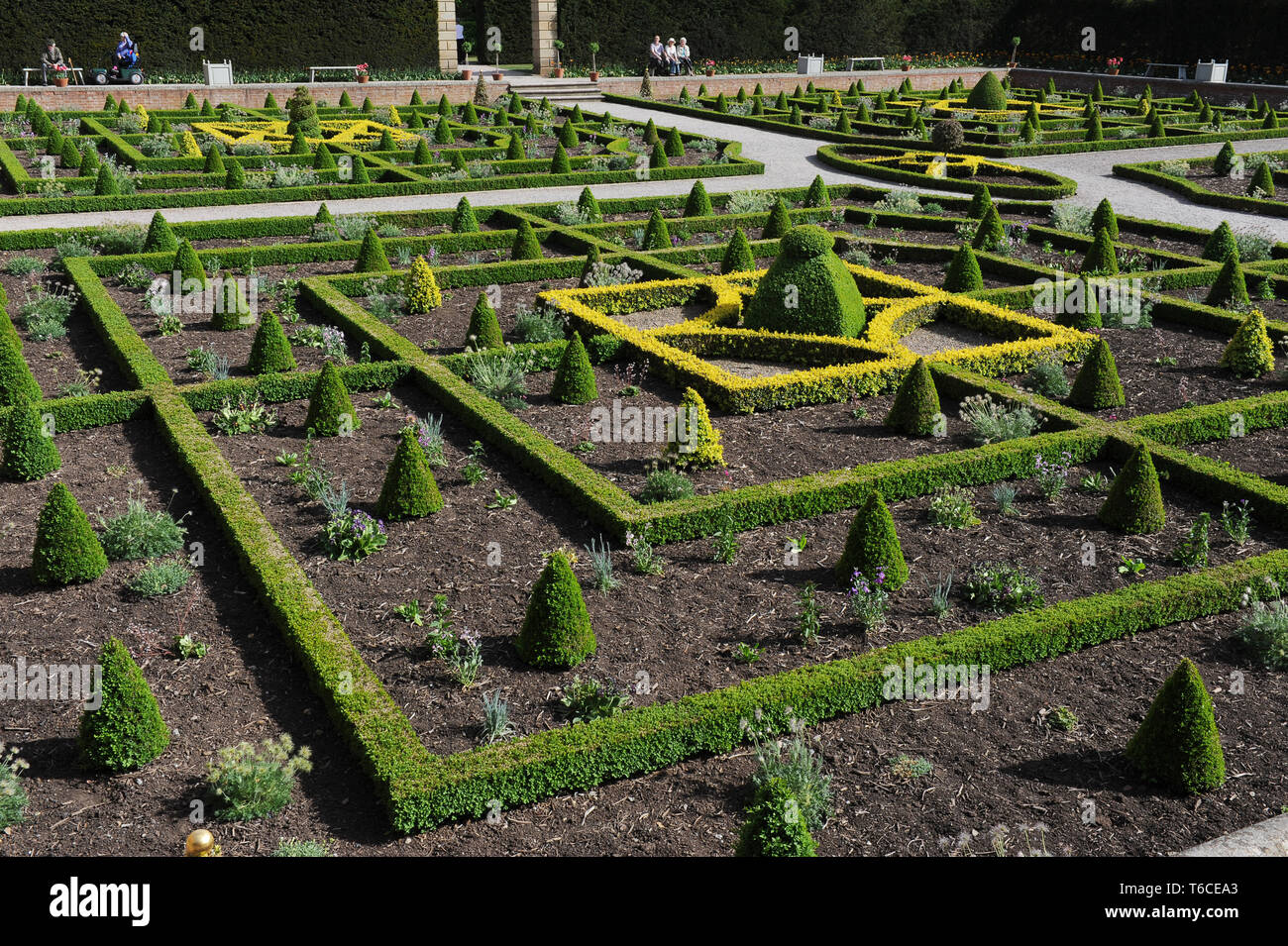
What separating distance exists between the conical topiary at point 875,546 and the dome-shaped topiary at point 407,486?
3664 mm

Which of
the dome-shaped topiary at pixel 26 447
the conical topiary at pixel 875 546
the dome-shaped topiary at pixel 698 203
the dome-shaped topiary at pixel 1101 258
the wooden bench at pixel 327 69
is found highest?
the wooden bench at pixel 327 69

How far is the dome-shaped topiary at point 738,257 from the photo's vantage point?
59.8ft

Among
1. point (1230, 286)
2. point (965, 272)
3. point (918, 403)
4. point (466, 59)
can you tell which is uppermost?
point (466, 59)

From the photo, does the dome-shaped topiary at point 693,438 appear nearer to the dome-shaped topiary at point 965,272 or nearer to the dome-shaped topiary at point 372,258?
the dome-shaped topiary at point 965,272

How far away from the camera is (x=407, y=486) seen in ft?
33.7

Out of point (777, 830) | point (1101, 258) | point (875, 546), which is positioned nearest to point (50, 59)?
point (1101, 258)

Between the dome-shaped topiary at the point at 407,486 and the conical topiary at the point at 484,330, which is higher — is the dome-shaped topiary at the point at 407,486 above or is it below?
below

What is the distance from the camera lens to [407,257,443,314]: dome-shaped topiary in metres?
16.5

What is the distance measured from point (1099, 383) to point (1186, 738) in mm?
6633

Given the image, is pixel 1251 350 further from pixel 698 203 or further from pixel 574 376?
pixel 698 203

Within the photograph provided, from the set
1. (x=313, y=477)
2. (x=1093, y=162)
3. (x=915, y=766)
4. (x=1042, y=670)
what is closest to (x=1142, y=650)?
(x=1042, y=670)

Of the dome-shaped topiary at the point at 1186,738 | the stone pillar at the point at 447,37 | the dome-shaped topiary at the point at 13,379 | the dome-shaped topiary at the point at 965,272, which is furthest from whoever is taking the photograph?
the stone pillar at the point at 447,37

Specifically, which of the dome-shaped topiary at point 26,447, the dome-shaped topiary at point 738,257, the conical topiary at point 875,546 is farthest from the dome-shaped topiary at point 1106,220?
the dome-shaped topiary at point 26,447

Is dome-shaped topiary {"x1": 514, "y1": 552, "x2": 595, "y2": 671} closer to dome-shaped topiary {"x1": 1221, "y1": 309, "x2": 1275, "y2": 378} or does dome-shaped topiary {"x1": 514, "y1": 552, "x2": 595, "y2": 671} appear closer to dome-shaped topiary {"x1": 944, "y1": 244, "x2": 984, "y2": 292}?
dome-shaped topiary {"x1": 1221, "y1": 309, "x2": 1275, "y2": 378}
